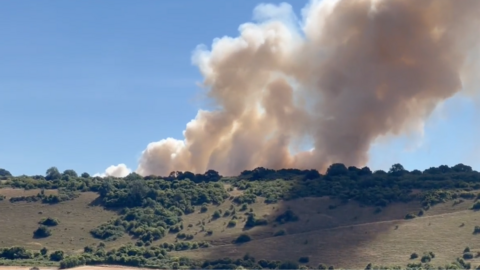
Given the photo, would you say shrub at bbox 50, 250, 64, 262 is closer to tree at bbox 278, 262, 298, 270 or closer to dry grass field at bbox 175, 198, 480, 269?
dry grass field at bbox 175, 198, 480, 269

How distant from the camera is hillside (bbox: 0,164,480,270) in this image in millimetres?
144000

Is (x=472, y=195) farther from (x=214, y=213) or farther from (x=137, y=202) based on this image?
(x=137, y=202)

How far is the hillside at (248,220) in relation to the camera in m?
144

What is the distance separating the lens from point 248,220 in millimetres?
163375

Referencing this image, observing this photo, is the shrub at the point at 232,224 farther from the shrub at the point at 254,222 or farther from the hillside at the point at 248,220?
the shrub at the point at 254,222

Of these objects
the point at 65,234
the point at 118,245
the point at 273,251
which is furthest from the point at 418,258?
Answer: the point at 65,234

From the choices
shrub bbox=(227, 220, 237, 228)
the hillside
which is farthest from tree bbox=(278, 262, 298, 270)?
shrub bbox=(227, 220, 237, 228)

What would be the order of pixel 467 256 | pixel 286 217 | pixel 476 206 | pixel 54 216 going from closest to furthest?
1. pixel 467 256
2. pixel 476 206
3. pixel 286 217
4. pixel 54 216

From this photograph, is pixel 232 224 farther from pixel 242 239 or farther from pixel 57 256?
pixel 57 256

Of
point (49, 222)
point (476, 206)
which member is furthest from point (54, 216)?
point (476, 206)

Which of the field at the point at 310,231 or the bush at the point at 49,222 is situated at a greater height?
the bush at the point at 49,222

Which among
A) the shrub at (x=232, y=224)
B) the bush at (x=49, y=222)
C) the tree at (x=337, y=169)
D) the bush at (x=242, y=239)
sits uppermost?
the tree at (x=337, y=169)

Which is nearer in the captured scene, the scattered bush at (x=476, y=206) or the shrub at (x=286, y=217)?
the scattered bush at (x=476, y=206)

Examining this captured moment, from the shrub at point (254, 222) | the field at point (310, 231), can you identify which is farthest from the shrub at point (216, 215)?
the shrub at point (254, 222)
